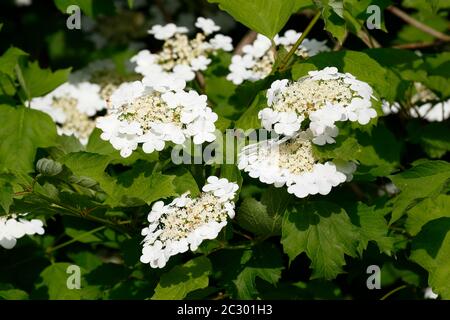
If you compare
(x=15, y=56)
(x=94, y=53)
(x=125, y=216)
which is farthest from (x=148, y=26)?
(x=125, y=216)

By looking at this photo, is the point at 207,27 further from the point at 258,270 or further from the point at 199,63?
the point at 258,270

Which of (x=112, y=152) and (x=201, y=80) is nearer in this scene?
(x=112, y=152)

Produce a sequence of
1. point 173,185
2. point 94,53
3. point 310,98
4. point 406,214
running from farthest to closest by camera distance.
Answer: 1. point 94,53
2. point 406,214
3. point 173,185
4. point 310,98

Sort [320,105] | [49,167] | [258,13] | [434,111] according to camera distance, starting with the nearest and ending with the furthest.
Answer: [320,105]
[49,167]
[258,13]
[434,111]

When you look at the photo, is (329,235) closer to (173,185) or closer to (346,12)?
(173,185)

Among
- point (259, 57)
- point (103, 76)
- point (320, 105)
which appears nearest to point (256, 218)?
point (320, 105)
